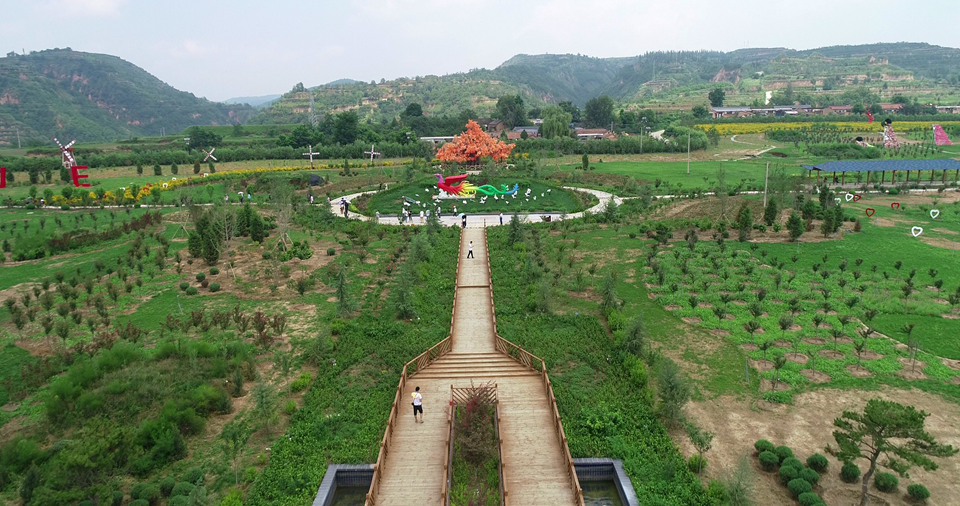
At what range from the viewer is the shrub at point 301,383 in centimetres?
1980

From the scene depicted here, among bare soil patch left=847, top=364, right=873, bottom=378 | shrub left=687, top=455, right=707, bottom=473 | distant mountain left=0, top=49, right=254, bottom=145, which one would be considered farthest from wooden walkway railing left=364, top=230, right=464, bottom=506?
distant mountain left=0, top=49, right=254, bottom=145

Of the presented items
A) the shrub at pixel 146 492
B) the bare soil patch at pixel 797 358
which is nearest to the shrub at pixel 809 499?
the bare soil patch at pixel 797 358

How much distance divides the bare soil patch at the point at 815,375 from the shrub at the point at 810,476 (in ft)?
19.8

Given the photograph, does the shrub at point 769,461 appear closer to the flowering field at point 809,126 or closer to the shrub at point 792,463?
the shrub at point 792,463

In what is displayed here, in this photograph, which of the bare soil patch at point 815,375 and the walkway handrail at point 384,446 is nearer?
the walkway handrail at point 384,446

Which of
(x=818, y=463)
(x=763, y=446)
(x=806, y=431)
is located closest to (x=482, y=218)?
(x=806, y=431)

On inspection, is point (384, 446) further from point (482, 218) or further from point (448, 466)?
point (482, 218)

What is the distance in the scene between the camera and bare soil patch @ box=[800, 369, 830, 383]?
2008 centimetres

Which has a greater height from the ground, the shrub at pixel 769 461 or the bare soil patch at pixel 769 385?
the bare soil patch at pixel 769 385

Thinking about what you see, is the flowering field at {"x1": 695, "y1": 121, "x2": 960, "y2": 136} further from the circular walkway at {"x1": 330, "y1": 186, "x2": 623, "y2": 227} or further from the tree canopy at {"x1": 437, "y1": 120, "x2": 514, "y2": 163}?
the circular walkway at {"x1": 330, "y1": 186, "x2": 623, "y2": 227}

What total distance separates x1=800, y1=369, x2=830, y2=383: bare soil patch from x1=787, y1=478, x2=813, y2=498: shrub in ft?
21.7

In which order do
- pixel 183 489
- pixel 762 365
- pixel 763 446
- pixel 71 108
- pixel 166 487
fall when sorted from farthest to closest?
1. pixel 71 108
2. pixel 762 365
3. pixel 763 446
4. pixel 166 487
5. pixel 183 489

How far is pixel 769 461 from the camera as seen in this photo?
1553 cm

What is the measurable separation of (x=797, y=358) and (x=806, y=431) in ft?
17.0
